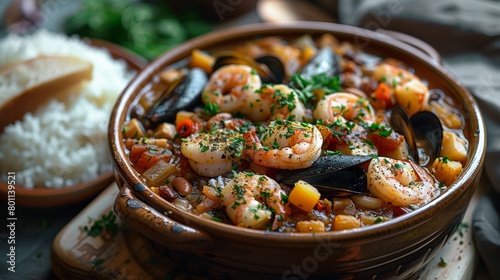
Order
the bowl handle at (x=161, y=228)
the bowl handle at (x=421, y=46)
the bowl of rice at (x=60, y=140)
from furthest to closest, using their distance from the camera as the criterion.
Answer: the bowl handle at (x=421, y=46), the bowl of rice at (x=60, y=140), the bowl handle at (x=161, y=228)

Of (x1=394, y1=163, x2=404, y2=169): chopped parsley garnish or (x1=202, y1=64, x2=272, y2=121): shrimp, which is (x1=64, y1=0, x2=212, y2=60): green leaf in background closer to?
(x1=202, y1=64, x2=272, y2=121): shrimp

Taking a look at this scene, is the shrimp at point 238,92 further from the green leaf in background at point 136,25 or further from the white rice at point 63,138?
the green leaf in background at point 136,25

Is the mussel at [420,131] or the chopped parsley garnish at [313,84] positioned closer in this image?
the mussel at [420,131]

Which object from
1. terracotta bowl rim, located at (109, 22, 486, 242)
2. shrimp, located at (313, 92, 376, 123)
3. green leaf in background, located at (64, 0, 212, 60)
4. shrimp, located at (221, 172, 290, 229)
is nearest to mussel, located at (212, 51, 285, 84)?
terracotta bowl rim, located at (109, 22, 486, 242)

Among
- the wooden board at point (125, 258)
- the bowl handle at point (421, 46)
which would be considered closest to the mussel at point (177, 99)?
the wooden board at point (125, 258)

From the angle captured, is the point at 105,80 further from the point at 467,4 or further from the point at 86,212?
the point at 467,4

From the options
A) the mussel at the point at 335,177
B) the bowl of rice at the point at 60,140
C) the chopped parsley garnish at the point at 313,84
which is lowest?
the bowl of rice at the point at 60,140

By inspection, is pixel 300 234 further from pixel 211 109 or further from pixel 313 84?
pixel 313 84

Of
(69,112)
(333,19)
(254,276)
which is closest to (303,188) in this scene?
(254,276)
